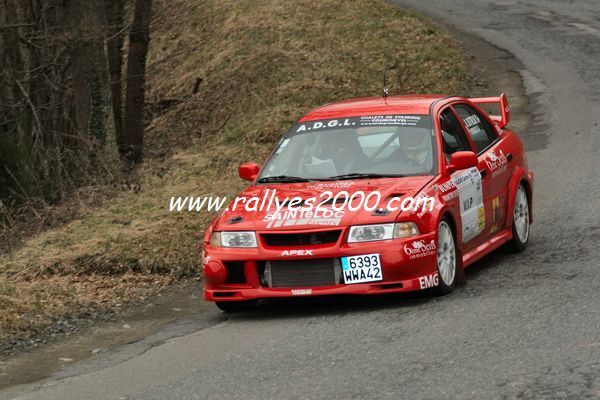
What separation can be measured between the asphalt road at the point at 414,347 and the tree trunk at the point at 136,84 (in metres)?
9.87

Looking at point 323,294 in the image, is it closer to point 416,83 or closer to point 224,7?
point 416,83

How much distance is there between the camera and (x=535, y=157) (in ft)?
50.4

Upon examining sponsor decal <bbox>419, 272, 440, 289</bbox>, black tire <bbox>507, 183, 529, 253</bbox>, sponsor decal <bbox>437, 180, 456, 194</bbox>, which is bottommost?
black tire <bbox>507, 183, 529, 253</bbox>

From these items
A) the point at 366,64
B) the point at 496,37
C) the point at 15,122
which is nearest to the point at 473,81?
the point at 366,64

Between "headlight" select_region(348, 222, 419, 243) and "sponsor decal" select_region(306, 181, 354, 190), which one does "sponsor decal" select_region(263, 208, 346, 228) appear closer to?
"headlight" select_region(348, 222, 419, 243)

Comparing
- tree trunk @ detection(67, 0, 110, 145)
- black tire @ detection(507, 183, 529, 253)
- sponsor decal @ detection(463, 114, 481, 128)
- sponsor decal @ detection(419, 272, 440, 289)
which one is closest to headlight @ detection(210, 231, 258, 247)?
sponsor decal @ detection(419, 272, 440, 289)

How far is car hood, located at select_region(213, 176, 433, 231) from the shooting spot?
8.66m

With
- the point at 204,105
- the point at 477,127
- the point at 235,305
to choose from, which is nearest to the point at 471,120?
the point at 477,127

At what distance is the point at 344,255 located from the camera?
855 centimetres

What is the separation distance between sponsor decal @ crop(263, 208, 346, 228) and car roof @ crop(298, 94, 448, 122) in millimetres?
1645

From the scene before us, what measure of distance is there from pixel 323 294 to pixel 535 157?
7449 millimetres

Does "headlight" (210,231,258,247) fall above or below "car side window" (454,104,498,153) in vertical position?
below

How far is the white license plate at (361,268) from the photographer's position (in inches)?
337

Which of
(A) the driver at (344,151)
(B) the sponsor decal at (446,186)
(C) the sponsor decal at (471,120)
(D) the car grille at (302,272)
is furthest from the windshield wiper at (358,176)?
(C) the sponsor decal at (471,120)
